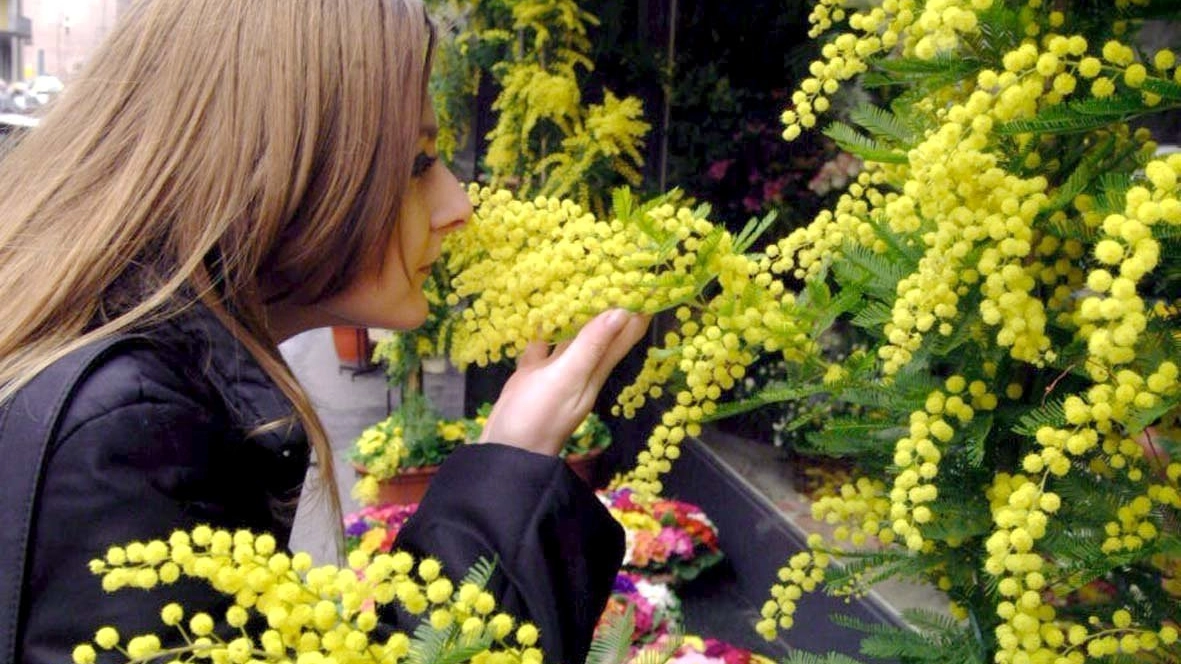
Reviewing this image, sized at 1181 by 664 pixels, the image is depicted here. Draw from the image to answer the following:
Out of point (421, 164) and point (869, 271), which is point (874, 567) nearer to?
point (869, 271)

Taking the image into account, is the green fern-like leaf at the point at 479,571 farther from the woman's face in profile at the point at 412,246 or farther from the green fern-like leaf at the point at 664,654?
the woman's face in profile at the point at 412,246

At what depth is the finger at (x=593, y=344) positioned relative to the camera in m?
1.34

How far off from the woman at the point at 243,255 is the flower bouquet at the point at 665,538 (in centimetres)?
261

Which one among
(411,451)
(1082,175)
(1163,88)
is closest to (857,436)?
(1082,175)

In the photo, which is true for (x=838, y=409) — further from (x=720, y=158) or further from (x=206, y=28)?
(x=206, y=28)

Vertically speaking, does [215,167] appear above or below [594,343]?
above

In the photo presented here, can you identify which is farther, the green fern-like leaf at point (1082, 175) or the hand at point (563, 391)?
the hand at point (563, 391)

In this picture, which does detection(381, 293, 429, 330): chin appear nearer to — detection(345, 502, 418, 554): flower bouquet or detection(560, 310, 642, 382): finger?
detection(560, 310, 642, 382): finger

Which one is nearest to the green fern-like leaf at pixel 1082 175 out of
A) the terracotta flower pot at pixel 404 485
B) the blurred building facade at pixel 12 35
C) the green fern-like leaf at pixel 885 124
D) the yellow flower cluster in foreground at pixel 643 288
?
the green fern-like leaf at pixel 885 124

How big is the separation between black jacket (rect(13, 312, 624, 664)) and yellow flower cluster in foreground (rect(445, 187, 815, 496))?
18cm

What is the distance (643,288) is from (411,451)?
4033mm

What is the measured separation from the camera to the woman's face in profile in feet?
4.47

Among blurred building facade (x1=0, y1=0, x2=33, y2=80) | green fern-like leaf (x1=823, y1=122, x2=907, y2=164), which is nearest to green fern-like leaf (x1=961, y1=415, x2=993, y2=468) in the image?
green fern-like leaf (x1=823, y1=122, x2=907, y2=164)

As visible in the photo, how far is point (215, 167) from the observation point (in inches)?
47.1
